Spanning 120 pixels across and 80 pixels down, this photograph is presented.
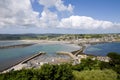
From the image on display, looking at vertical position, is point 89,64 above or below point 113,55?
below

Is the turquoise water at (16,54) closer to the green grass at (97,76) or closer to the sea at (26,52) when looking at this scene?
the sea at (26,52)

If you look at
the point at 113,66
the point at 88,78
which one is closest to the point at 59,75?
the point at 88,78

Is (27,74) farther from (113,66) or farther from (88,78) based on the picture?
(113,66)

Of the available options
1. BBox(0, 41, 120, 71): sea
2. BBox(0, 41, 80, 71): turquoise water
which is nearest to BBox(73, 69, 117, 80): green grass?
BBox(0, 41, 120, 71): sea

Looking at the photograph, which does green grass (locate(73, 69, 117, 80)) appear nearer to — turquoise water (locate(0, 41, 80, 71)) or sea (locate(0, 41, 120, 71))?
sea (locate(0, 41, 120, 71))

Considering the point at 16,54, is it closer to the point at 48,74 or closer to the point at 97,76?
the point at 48,74

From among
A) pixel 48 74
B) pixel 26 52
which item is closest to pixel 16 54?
pixel 26 52

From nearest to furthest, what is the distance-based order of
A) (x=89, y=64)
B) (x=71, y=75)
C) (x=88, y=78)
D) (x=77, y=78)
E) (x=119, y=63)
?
1. (x=88, y=78)
2. (x=77, y=78)
3. (x=71, y=75)
4. (x=119, y=63)
5. (x=89, y=64)

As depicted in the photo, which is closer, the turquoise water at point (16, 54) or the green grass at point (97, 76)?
the green grass at point (97, 76)

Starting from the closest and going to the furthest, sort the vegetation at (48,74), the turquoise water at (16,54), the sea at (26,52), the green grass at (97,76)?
the green grass at (97,76), the vegetation at (48,74), the turquoise water at (16,54), the sea at (26,52)

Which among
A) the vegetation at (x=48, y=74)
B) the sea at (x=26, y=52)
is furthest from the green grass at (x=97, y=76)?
the sea at (x=26, y=52)

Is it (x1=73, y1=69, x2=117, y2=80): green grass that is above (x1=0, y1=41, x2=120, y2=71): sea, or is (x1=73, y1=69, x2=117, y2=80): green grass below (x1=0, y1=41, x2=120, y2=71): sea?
above
